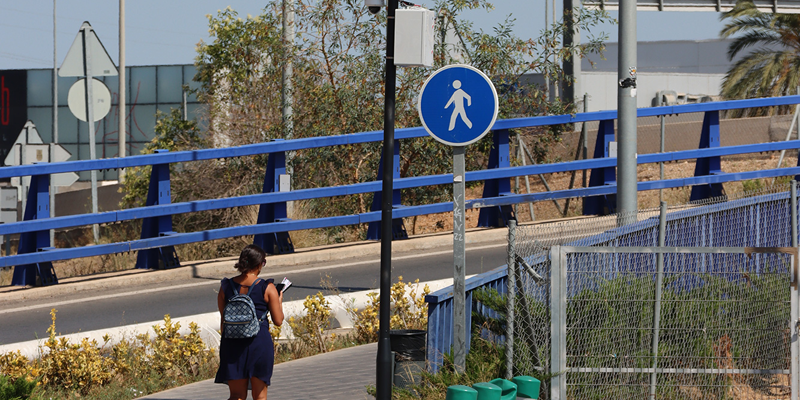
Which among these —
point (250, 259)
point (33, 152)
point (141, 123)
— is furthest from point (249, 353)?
point (141, 123)

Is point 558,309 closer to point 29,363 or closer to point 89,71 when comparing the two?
point 29,363

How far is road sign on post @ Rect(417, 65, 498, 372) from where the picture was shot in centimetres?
635

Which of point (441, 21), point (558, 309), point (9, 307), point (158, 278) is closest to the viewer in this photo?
point (558, 309)

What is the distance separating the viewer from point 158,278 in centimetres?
1188

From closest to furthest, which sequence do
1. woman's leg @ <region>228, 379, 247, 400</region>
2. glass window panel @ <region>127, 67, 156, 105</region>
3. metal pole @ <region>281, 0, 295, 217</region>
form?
woman's leg @ <region>228, 379, 247, 400</region>
metal pole @ <region>281, 0, 295, 217</region>
glass window panel @ <region>127, 67, 156, 105</region>

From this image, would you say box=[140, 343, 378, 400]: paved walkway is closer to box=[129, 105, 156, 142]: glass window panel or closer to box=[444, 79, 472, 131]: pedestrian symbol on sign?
box=[444, 79, 472, 131]: pedestrian symbol on sign

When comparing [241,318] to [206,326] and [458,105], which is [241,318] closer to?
[458,105]

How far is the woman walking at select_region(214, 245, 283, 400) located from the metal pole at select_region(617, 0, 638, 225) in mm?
4946

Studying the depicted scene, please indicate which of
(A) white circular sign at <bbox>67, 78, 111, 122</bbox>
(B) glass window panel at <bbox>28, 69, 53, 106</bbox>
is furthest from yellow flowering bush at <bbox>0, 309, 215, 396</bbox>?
(B) glass window panel at <bbox>28, 69, 53, 106</bbox>

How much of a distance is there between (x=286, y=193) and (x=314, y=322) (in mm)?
3914

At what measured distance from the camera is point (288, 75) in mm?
16969

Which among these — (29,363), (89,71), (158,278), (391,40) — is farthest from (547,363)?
(89,71)

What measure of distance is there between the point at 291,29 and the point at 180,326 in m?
9.59

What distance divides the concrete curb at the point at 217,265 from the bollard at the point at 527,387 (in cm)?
666
